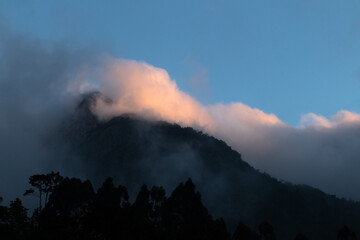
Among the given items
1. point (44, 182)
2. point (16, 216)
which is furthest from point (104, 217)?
point (44, 182)

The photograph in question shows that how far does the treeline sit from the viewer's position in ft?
182

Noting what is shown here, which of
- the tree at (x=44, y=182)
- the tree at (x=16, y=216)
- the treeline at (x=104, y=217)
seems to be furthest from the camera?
the tree at (x=44, y=182)

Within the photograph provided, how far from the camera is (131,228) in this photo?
5528 cm

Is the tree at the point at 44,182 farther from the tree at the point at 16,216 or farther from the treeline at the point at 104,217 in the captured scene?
the tree at the point at 16,216

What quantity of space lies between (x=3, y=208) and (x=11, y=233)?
2896cm

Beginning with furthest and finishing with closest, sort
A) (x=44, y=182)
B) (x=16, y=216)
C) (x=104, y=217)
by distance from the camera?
1. (x=44, y=182)
2. (x=16, y=216)
3. (x=104, y=217)

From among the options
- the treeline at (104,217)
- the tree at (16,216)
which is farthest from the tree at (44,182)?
the tree at (16,216)

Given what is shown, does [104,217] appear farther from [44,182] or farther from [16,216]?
[44,182]

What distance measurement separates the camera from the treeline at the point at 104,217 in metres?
55.6

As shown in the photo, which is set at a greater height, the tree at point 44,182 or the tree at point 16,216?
the tree at point 44,182

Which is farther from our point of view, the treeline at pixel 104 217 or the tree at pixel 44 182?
the tree at pixel 44 182

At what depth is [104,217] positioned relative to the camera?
55.0m

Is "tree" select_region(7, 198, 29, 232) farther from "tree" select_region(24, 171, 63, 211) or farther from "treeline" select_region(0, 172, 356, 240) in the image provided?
"tree" select_region(24, 171, 63, 211)

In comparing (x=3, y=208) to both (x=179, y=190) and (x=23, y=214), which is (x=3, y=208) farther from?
(x=179, y=190)
